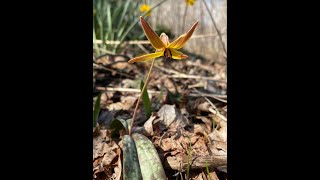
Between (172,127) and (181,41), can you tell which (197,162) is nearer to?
(172,127)

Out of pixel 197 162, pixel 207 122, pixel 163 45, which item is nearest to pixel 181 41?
pixel 163 45

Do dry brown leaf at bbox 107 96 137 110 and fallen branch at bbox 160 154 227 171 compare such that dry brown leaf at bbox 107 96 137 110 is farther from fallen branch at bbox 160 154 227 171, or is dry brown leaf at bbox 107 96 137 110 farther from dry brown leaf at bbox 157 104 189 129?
fallen branch at bbox 160 154 227 171

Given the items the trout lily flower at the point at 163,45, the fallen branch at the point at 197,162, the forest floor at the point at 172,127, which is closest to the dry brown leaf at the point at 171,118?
the forest floor at the point at 172,127

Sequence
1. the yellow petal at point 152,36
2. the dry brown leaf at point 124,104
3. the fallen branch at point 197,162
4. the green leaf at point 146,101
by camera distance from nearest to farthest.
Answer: the yellow petal at point 152,36 < the fallen branch at point 197,162 < the green leaf at point 146,101 < the dry brown leaf at point 124,104

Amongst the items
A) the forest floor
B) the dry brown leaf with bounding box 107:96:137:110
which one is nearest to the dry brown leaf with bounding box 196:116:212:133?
the forest floor

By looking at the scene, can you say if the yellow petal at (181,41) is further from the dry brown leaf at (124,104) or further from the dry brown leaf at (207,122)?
the dry brown leaf at (124,104)
